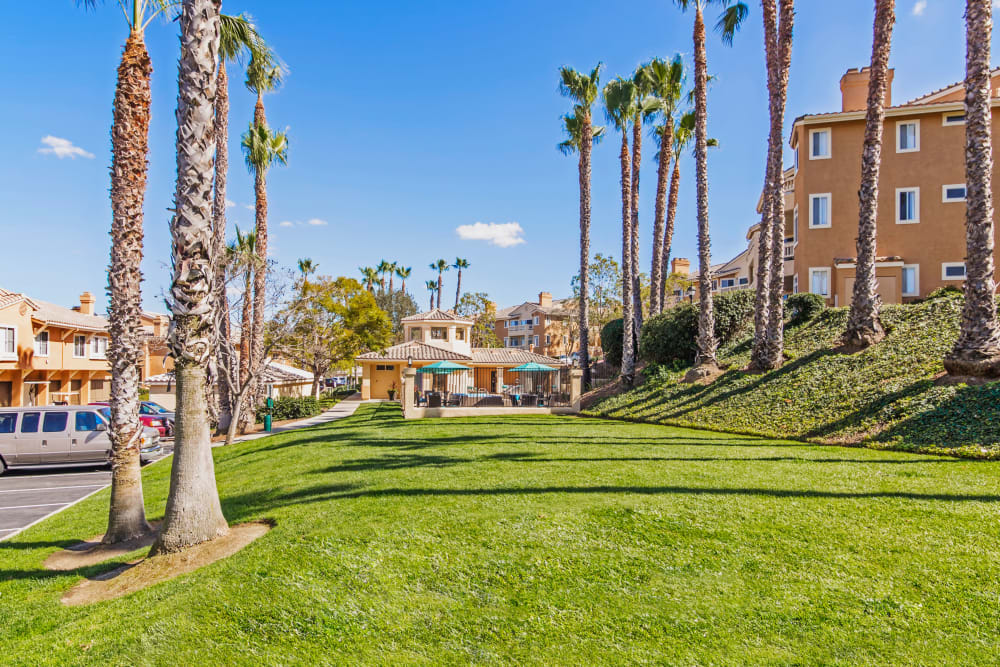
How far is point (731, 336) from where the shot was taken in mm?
23078

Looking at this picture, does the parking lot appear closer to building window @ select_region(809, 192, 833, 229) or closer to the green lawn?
the green lawn

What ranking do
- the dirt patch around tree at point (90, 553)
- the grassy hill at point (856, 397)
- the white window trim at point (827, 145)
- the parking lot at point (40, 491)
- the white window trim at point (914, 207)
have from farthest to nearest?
the white window trim at point (827, 145), the white window trim at point (914, 207), the parking lot at point (40, 491), the grassy hill at point (856, 397), the dirt patch around tree at point (90, 553)

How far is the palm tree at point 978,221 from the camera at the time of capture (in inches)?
452

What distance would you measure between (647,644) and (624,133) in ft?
83.5

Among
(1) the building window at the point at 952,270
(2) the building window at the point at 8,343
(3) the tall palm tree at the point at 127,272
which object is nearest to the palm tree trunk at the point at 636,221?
(1) the building window at the point at 952,270

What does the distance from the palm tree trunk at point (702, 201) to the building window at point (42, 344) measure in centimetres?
3728

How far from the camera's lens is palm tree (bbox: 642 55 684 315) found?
27.0 m

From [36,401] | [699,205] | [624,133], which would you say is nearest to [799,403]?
[699,205]

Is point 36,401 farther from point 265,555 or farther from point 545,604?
point 545,604

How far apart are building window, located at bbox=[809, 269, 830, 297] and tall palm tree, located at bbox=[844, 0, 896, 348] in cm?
1009

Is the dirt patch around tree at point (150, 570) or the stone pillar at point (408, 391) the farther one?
the stone pillar at point (408, 391)

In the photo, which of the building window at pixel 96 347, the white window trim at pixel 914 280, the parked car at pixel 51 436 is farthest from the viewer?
the building window at pixel 96 347

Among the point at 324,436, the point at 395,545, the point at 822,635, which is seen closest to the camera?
the point at 822,635

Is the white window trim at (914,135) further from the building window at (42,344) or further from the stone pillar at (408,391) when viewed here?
the building window at (42,344)
